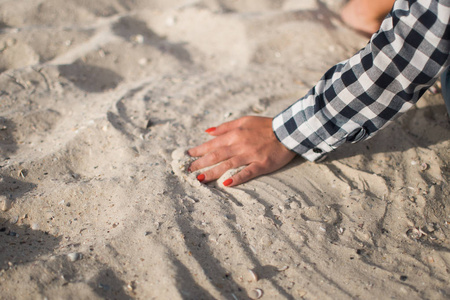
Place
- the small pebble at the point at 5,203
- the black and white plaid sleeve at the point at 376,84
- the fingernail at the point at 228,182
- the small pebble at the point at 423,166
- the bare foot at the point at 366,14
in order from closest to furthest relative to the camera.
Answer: the black and white plaid sleeve at the point at 376,84 < the small pebble at the point at 5,203 < the fingernail at the point at 228,182 < the small pebble at the point at 423,166 < the bare foot at the point at 366,14

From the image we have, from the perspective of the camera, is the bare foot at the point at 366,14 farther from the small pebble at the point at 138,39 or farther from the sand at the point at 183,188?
Answer: the small pebble at the point at 138,39

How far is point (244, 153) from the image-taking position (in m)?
1.91

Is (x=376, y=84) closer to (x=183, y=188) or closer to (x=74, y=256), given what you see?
(x=183, y=188)

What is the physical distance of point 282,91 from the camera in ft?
8.59

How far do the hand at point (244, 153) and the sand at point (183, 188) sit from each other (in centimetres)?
7

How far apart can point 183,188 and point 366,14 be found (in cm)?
247

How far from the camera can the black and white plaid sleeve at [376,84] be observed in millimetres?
1318

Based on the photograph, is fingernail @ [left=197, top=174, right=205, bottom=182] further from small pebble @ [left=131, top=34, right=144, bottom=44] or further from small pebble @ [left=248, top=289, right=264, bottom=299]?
small pebble @ [left=131, top=34, right=144, bottom=44]

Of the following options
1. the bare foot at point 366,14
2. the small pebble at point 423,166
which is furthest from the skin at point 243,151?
the bare foot at point 366,14

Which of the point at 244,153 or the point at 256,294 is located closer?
the point at 256,294

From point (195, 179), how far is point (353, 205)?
2.77 feet

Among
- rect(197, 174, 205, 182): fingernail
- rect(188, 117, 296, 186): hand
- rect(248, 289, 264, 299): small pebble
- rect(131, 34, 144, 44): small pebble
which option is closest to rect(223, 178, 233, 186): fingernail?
rect(188, 117, 296, 186): hand

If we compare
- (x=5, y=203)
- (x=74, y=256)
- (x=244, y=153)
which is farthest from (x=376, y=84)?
(x=5, y=203)

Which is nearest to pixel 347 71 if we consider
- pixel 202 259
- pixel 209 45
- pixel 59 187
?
pixel 202 259
